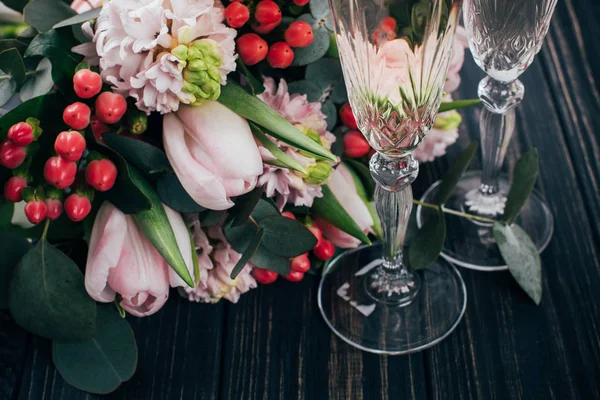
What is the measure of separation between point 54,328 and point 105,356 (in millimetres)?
54

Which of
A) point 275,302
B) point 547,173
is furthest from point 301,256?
point 547,173

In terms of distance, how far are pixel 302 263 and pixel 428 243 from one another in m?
0.13

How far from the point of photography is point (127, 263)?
0.62 meters

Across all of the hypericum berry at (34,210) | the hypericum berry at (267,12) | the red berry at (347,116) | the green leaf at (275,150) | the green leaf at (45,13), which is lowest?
the hypericum berry at (34,210)

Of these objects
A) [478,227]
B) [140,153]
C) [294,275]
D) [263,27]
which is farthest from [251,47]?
[478,227]

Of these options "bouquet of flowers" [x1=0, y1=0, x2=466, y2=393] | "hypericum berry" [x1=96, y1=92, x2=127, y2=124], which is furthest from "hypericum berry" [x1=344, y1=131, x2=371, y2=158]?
"hypericum berry" [x1=96, y1=92, x2=127, y2=124]

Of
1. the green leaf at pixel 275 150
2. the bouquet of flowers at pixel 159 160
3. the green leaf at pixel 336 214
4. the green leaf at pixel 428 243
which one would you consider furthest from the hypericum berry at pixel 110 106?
the green leaf at pixel 428 243

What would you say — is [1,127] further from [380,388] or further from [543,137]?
[543,137]

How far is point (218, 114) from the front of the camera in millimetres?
596

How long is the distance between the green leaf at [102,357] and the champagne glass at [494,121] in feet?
1.09

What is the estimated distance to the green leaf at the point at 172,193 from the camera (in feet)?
2.09

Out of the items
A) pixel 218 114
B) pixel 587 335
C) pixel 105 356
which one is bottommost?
pixel 105 356

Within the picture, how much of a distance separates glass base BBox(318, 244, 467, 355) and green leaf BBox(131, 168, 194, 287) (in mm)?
187

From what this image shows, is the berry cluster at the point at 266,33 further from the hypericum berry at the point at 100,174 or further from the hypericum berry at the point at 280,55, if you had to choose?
the hypericum berry at the point at 100,174
